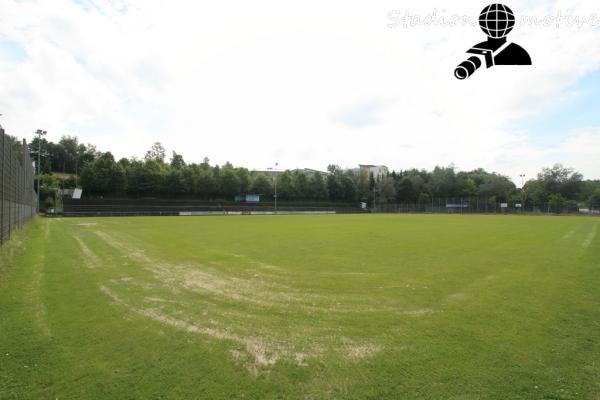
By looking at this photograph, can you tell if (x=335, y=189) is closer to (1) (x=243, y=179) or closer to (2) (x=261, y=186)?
(2) (x=261, y=186)

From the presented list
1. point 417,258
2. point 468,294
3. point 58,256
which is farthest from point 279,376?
point 58,256

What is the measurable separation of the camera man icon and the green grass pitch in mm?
8462

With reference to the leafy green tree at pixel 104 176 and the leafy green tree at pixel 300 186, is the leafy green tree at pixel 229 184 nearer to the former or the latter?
the leafy green tree at pixel 300 186

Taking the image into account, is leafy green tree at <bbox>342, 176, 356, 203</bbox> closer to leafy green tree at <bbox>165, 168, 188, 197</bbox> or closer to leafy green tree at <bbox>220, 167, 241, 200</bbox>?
leafy green tree at <bbox>220, 167, 241, 200</bbox>

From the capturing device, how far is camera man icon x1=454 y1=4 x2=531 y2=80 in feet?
45.0

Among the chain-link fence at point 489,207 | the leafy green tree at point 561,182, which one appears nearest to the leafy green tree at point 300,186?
the chain-link fence at point 489,207

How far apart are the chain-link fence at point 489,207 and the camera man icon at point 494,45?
83680 mm

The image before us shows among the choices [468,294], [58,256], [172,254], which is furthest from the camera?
[172,254]

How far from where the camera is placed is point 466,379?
394cm

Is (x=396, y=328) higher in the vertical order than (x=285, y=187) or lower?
lower

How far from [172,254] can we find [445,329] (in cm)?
1084

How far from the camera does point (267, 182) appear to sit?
97.0 meters

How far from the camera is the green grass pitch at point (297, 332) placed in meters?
3.82

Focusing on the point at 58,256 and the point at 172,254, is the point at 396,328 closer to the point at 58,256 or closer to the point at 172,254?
the point at 172,254
